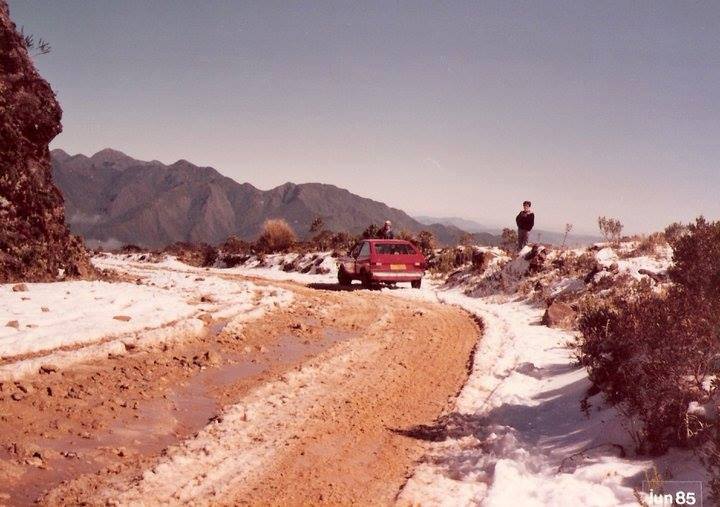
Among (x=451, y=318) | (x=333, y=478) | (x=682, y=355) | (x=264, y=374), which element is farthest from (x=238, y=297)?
(x=682, y=355)

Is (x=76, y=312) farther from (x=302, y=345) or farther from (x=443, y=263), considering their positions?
(x=443, y=263)

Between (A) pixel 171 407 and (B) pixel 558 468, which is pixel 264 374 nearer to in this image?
(A) pixel 171 407

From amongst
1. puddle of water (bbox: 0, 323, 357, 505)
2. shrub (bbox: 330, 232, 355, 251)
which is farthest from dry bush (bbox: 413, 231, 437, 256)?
puddle of water (bbox: 0, 323, 357, 505)

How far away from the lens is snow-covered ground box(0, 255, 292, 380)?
638 cm

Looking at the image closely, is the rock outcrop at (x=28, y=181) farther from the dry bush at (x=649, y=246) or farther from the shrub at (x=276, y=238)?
the shrub at (x=276, y=238)

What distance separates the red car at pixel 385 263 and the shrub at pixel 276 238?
16.5 meters

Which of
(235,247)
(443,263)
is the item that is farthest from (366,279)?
(235,247)

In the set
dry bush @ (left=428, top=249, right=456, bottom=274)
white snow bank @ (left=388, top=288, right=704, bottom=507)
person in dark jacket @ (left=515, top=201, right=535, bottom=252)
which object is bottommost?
white snow bank @ (left=388, top=288, right=704, bottom=507)

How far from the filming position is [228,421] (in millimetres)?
4773

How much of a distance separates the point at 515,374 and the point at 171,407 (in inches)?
177

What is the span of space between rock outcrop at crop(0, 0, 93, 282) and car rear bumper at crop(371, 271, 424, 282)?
861 centimetres

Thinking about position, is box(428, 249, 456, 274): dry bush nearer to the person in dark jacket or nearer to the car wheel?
the person in dark jacket

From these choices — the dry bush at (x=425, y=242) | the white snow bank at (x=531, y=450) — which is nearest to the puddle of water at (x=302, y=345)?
the white snow bank at (x=531, y=450)

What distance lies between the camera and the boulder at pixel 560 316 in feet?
34.5
